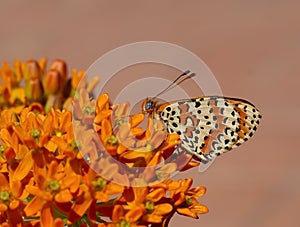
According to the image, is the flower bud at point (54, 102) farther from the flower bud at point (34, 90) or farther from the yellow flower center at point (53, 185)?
the yellow flower center at point (53, 185)

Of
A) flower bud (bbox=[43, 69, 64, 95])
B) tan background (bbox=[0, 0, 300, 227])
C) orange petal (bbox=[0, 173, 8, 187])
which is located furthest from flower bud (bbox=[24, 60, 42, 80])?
tan background (bbox=[0, 0, 300, 227])

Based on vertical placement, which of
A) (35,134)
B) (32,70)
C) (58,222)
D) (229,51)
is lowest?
(58,222)

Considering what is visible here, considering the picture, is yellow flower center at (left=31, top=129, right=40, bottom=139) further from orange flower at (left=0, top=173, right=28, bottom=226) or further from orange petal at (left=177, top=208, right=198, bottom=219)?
orange petal at (left=177, top=208, right=198, bottom=219)

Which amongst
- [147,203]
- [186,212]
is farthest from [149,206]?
[186,212]

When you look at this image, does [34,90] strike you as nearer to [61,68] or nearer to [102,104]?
[61,68]

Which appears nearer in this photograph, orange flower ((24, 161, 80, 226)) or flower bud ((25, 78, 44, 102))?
orange flower ((24, 161, 80, 226))
